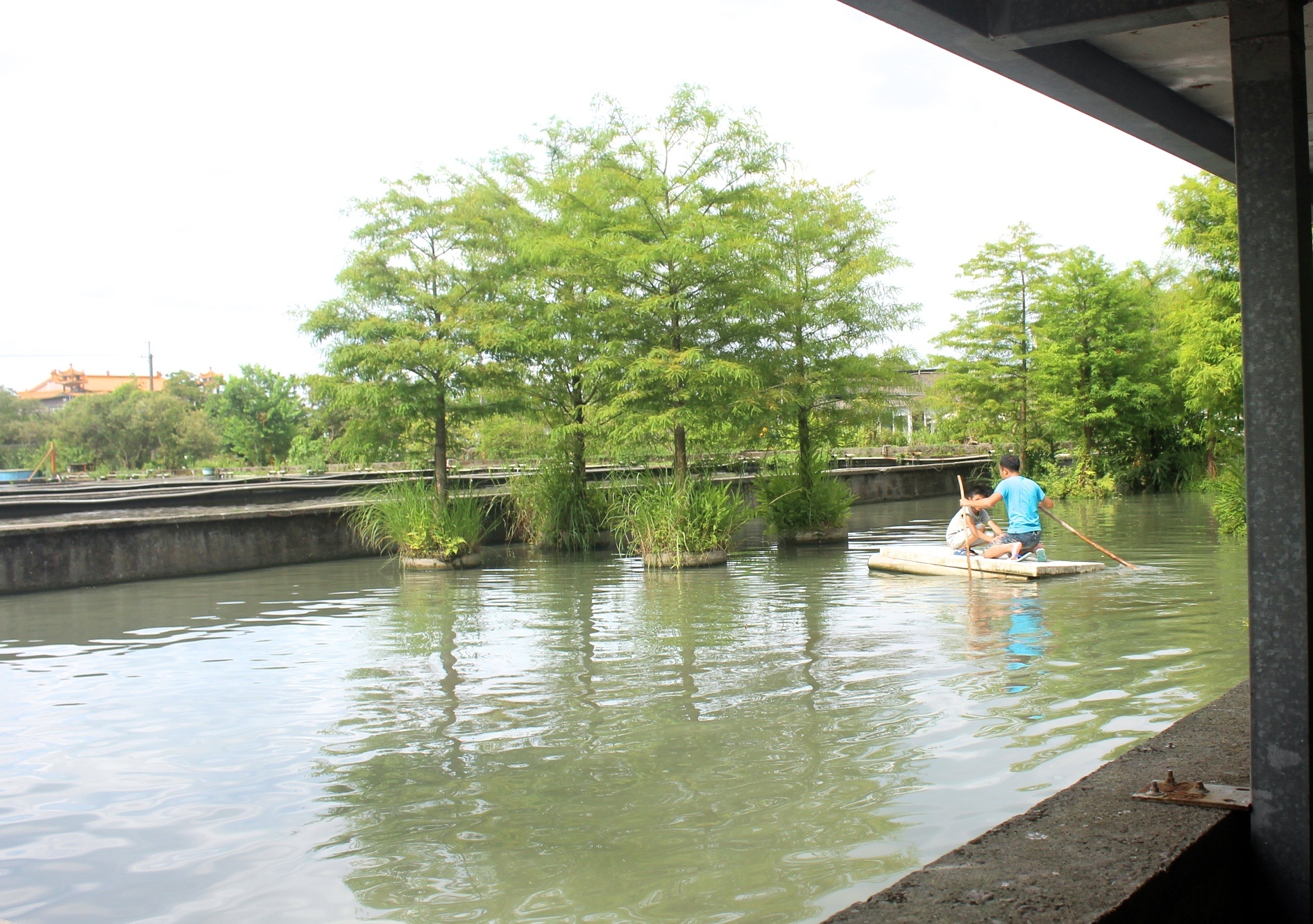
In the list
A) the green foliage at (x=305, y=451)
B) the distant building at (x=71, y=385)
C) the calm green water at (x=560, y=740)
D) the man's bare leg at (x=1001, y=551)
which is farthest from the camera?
the distant building at (x=71, y=385)

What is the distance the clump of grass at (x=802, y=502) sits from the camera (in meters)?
21.3

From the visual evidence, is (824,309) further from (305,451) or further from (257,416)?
(257,416)

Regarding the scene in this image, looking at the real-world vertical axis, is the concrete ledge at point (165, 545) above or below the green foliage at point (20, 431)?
below

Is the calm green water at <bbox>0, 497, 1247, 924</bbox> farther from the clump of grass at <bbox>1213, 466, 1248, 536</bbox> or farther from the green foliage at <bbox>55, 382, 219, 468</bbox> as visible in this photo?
the green foliage at <bbox>55, 382, 219, 468</bbox>

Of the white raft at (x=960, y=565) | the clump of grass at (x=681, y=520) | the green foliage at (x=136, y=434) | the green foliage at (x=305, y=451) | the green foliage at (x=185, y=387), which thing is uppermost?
the green foliage at (x=185, y=387)

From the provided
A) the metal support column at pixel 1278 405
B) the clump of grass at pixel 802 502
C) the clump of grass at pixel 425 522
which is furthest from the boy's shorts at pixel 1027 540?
the metal support column at pixel 1278 405

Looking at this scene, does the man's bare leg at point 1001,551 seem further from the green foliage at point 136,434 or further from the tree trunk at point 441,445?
the green foliage at point 136,434

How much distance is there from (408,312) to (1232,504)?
583 inches

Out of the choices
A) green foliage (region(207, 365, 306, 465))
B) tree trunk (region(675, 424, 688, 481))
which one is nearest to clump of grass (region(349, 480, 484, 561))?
tree trunk (region(675, 424, 688, 481))

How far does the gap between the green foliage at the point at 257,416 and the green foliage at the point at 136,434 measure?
1.71m

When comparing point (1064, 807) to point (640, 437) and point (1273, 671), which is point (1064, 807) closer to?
point (1273, 671)

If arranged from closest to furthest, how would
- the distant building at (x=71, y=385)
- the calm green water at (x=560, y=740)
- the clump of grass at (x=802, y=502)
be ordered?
the calm green water at (x=560, y=740) → the clump of grass at (x=802, y=502) → the distant building at (x=71, y=385)

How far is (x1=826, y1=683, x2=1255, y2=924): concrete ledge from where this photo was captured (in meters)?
2.85

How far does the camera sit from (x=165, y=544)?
683 inches
